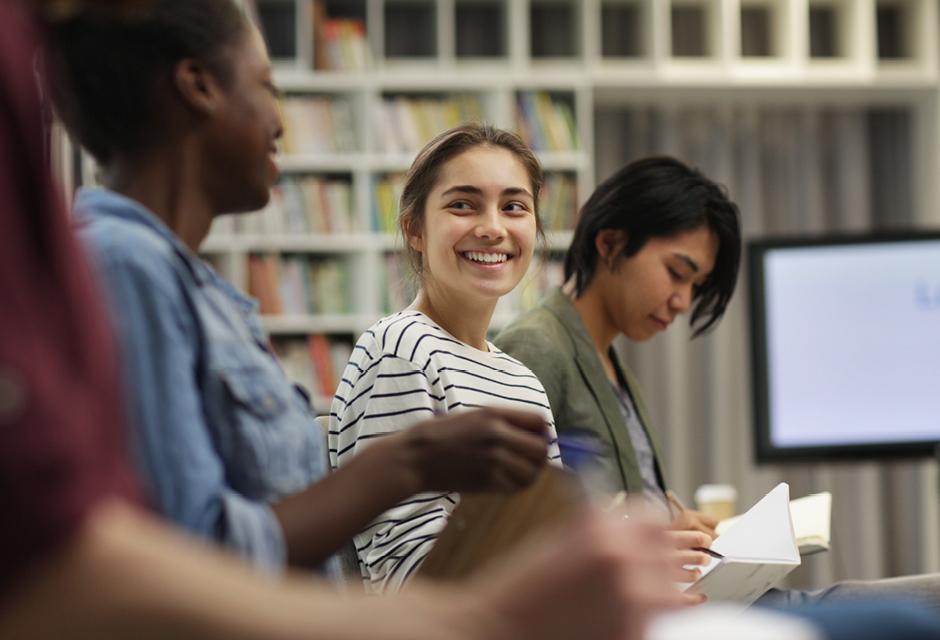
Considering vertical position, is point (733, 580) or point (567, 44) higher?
point (567, 44)

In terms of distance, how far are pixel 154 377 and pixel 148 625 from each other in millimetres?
380

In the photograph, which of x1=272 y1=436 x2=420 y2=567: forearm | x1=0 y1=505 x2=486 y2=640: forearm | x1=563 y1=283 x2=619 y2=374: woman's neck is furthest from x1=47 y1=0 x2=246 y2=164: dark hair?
x1=563 y1=283 x2=619 y2=374: woman's neck

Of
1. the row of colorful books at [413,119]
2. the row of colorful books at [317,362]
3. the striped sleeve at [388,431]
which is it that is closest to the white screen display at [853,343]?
the row of colorful books at [413,119]

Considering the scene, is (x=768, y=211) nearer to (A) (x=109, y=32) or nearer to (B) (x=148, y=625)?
(A) (x=109, y=32)

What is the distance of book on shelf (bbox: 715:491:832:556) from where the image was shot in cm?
179

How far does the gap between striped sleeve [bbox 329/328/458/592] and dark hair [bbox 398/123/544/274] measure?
357 millimetres

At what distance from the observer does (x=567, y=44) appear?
4.65m

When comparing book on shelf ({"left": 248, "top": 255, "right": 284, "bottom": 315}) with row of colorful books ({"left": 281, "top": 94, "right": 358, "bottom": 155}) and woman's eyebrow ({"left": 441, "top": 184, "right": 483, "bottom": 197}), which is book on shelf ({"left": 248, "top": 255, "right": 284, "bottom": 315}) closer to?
row of colorful books ({"left": 281, "top": 94, "right": 358, "bottom": 155})

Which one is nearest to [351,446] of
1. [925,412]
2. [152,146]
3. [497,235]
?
[497,235]

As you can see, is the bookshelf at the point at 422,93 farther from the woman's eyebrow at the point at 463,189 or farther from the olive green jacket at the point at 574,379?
the woman's eyebrow at the point at 463,189

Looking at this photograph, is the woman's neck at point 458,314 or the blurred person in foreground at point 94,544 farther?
Answer: the woman's neck at point 458,314

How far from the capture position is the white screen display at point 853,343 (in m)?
3.29

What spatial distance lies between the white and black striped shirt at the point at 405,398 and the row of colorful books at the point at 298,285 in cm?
249

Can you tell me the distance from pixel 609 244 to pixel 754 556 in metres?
1.00
